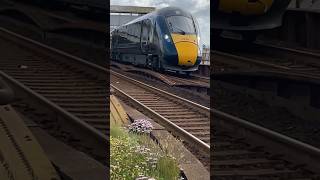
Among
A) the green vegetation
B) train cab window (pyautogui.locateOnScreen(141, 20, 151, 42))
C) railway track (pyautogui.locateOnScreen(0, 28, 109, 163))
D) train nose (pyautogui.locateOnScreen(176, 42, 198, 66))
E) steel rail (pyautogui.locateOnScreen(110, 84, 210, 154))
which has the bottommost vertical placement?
steel rail (pyautogui.locateOnScreen(110, 84, 210, 154))

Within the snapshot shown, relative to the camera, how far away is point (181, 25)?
44.3 ft

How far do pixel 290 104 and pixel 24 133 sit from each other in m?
4.48

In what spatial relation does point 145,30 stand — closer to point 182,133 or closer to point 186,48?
point 186,48

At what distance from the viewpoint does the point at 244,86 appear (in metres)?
8.28

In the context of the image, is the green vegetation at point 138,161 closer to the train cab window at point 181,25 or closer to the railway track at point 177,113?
the railway track at point 177,113

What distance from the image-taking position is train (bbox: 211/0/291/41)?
10.3m

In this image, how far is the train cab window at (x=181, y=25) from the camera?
13.3m

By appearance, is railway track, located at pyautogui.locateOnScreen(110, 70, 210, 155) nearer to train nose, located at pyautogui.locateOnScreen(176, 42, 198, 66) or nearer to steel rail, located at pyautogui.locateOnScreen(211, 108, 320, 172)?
steel rail, located at pyautogui.locateOnScreen(211, 108, 320, 172)

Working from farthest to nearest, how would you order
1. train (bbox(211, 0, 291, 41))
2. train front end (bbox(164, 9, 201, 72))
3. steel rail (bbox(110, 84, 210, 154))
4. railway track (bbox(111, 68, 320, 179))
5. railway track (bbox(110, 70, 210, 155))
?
train front end (bbox(164, 9, 201, 72)) → train (bbox(211, 0, 291, 41)) → railway track (bbox(110, 70, 210, 155)) → steel rail (bbox(110, 84, 210, 154)) → railway track (bbox(111, 68, 320, 179))

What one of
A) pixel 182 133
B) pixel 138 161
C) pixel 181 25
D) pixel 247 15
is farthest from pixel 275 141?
pixel 181 25

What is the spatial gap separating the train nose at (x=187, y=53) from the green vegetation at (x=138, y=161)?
857 cm

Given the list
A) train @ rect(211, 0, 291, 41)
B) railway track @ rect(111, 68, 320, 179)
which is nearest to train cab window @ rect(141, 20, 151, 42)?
train @ rect(211, 0, 291, 41)

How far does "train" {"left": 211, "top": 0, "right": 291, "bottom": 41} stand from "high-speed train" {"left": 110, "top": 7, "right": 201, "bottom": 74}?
184 centimetres

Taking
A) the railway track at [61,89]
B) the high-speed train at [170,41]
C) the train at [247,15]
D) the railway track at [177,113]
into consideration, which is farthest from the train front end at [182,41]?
the railway track at [61,89]
